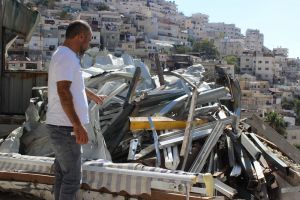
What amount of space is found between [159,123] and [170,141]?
412mm

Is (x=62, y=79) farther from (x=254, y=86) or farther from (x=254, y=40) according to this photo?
(x=254, y=40)

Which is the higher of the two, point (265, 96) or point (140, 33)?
point (140, 33)

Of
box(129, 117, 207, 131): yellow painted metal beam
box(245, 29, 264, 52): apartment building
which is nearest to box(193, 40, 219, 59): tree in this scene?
box(245, 29, 264, 52): apartment building

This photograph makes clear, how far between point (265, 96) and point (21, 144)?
2650 inches

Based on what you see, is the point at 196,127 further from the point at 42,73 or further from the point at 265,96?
the point at 265,96

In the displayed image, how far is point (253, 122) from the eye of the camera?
737cm

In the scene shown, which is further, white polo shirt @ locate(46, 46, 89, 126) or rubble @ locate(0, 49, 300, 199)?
rubble @ locate(0, 49, 300, 199)

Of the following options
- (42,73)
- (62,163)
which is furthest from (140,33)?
(62,163)

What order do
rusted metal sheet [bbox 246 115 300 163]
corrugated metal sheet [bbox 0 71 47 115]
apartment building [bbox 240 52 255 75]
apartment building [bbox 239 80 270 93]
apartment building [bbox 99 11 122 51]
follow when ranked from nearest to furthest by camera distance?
rusted metal sheet [bbox 246 115 300 163]
corrugated metal sheet [bbox 0 71 47 115]
apartment building [bbox 239 80 270 93]
apartment building [bbox 99 11 122 51]
apartment building [bbox 240 52 255 75]

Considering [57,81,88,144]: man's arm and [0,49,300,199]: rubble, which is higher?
[57,81,88,144]: man's arm

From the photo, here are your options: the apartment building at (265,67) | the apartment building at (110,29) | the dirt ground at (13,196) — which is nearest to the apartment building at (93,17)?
the apartment building at (110,29)

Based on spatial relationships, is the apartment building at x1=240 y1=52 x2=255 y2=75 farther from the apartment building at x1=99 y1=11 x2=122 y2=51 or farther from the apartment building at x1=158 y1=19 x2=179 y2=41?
the apartment building at x1=99 y1=11 x2=122 y2=51

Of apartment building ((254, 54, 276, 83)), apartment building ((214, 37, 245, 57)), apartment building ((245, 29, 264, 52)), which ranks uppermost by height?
apartment building ((245, 29, 264, 52))

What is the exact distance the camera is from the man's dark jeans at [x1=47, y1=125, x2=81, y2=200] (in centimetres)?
355
